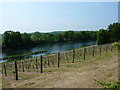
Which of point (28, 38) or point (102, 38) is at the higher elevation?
point (28, 38)

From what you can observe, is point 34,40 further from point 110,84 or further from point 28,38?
point 110,84

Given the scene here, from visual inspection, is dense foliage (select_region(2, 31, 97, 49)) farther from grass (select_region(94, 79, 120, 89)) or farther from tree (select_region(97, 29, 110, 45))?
→ grass (select_region(94, 79, 120, 89))

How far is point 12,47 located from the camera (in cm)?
5291

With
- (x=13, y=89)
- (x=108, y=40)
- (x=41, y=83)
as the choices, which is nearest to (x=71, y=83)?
(x=41, y=83)

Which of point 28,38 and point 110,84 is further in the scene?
point 28,38

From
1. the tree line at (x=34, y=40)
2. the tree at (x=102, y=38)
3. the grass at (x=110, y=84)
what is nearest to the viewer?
the grass at (x=110, y=84)

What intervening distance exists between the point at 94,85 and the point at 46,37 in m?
65.5

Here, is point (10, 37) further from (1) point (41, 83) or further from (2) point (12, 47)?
(1) point (41, 83)

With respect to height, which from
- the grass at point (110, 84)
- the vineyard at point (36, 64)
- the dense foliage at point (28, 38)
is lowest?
the vineyard at point (36, 64)

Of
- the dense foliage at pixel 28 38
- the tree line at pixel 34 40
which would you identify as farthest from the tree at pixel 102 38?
the dense foliage at pixel 28 38

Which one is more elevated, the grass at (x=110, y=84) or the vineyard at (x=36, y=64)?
→ the grass at (x=110, y=84)

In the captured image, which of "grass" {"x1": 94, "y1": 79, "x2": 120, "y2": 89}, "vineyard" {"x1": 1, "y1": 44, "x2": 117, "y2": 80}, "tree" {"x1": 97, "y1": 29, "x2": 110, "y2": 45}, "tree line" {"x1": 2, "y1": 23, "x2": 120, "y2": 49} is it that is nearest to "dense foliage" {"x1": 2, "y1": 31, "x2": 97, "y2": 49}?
"tree line" {"x1": 2, "y1": 23, "x2": 120, "y2": 49}

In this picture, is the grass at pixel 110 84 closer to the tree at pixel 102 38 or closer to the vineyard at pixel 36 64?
the vineyard at pixel 36 64

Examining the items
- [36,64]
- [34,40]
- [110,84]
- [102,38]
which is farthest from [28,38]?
[110,84]
